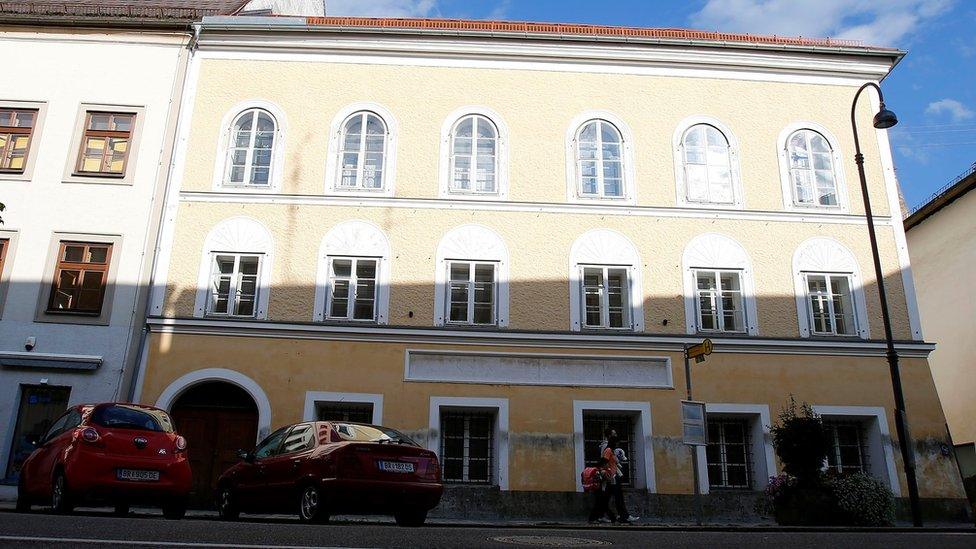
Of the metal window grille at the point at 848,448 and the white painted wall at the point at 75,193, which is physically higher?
the white painted wall at the point at 75,193

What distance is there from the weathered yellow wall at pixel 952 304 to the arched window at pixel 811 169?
8889mm

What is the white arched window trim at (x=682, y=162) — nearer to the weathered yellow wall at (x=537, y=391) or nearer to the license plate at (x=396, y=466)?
the weathered yellow wall at (x=537, y=391)

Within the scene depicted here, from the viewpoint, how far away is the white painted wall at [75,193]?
55.8 ft

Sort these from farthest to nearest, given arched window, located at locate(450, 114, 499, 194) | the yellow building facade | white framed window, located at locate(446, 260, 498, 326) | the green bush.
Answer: arched window, located at locate(450, 114, 499, 194) < white framed window, located at locate(446, 260, 498, 326) < the yellow building facade < the green bush

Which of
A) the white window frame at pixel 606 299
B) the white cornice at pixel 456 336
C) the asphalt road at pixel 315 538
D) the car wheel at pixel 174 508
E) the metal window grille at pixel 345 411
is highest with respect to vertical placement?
the white window frame at pixel 606 299

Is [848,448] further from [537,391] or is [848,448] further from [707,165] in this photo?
[707,165]

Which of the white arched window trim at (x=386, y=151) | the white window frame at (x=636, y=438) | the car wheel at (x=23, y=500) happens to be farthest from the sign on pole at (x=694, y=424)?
the car wheel at (x=23, y=500)

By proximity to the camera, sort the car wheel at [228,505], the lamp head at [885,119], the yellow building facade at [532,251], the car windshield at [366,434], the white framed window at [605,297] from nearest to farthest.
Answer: the car windshield at [366,434]
the car wheel at [228,505]
the lamp head at [885,119]
the yellow building facade at [532,251]
the white framed window at [605,297]

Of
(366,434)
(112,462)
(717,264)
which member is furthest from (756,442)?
(112,462)

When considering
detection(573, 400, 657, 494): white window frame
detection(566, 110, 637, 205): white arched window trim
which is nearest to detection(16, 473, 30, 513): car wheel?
detection(573, 400, 657, 494): white window frame

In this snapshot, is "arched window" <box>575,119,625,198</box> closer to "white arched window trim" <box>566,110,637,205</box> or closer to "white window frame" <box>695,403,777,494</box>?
"white arched window trim" <box>566,110,637,205</box>

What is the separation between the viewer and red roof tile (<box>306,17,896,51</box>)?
802 inches

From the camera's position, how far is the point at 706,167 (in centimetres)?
1939

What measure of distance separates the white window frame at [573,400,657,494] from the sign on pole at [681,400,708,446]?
3179mm
